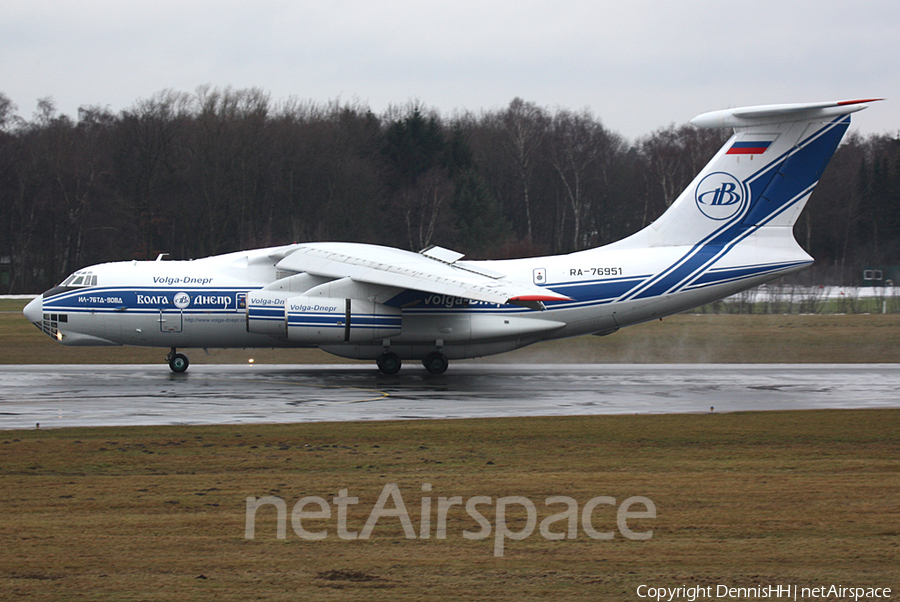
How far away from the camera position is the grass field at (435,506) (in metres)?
5.96

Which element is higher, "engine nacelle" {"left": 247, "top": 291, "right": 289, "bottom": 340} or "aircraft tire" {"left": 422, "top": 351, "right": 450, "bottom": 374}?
"engine nacelle" {"left": 247, "top": 291, "right": 289, "bottom": 340}

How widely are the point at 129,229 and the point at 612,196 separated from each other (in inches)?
1274

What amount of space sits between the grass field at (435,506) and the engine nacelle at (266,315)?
19.4 feet

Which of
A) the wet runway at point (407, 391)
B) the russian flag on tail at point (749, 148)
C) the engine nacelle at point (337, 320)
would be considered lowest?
the wet runway at point (407, 391)

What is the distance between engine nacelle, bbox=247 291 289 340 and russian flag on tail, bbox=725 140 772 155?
10.3m

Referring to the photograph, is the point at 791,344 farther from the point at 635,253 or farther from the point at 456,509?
the point at 456,509

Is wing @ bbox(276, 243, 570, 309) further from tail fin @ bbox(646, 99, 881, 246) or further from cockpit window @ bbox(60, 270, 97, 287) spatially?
cockpit window @ bbox(60, 270, 97, 287)

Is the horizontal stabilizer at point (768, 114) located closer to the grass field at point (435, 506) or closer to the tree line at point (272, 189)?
the grass field at point (435, 506)

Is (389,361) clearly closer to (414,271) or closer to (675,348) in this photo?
(414,271)

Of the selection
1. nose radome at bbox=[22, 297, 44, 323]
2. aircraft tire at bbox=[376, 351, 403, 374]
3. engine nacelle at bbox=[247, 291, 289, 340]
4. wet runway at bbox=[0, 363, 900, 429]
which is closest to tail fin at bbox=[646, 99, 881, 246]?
wet runway at bbox=[0, 363, 900, 429]

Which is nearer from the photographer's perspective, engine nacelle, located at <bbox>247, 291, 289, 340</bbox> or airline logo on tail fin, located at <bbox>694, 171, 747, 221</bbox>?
engine nacelle, located at <bbox>247, 291, 289, 340</bbox>

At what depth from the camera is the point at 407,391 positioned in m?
17.7

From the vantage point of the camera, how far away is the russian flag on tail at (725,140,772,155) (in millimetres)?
19203

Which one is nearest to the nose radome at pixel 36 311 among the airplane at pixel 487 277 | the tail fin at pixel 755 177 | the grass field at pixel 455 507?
the airplane at pixel 487 277
